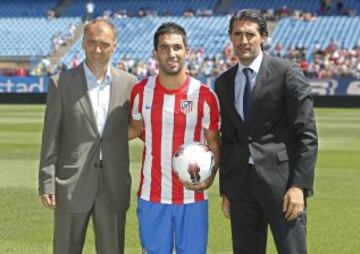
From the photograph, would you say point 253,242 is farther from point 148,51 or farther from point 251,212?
point 148,51

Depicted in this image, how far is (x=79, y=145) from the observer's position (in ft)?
16.5

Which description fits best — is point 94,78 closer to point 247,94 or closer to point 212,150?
point 212,150

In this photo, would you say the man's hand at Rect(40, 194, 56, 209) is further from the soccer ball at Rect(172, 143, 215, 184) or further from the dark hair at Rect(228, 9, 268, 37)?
the dark hair at Rect(228, 9, 268, 37)

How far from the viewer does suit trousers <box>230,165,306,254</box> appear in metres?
4.80

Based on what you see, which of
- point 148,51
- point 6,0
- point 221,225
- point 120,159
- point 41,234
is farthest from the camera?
point 6,0

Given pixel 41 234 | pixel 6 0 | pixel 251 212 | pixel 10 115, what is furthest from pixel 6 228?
pixel 6 0

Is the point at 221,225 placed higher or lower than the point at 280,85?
lower

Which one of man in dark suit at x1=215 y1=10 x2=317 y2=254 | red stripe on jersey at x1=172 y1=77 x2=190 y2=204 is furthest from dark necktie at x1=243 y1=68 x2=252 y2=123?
red stripe on jersey at x1=172 y1=77 x2=190 y2=204

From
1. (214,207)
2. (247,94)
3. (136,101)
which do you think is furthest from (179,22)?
(247,94)

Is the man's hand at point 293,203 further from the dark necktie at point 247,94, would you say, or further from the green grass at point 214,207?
the green grass at point 214,207

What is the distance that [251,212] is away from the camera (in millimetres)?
4906

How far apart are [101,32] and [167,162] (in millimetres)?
940

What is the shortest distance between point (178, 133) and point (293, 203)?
868 mm

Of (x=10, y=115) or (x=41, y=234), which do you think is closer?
(x=41, y=234)
